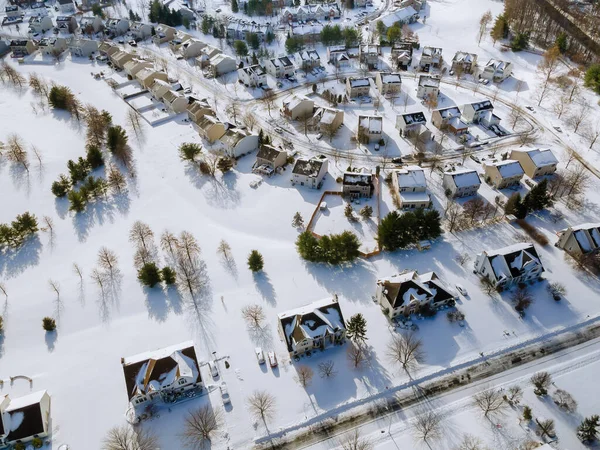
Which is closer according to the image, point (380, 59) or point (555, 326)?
point (555, 326)

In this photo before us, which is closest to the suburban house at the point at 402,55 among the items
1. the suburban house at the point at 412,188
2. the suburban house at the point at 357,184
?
the suburban house at the point at 412,188

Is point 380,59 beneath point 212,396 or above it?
above

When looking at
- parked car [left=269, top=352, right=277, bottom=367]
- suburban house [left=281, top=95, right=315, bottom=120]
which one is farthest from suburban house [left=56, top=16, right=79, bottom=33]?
parked car [left=269, top=352, right=277, bottom=367]

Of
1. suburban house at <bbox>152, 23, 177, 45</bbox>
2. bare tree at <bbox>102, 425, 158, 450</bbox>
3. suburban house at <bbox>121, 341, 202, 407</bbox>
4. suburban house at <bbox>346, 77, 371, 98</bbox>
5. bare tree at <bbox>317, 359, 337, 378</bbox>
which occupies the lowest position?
bare tree at <bbox>102, 425, 158, 450</bbox>

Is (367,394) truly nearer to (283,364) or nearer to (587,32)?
(283,364)

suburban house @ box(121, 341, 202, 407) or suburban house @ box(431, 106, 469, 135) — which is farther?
suburban house @ box(431, 106, 469, 135)

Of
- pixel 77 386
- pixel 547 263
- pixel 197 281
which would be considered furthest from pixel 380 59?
pixel 77 386

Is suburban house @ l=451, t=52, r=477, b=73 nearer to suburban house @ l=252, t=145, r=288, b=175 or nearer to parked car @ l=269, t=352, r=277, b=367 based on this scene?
suburban house @ l=252, t=145, r=288, b=175
